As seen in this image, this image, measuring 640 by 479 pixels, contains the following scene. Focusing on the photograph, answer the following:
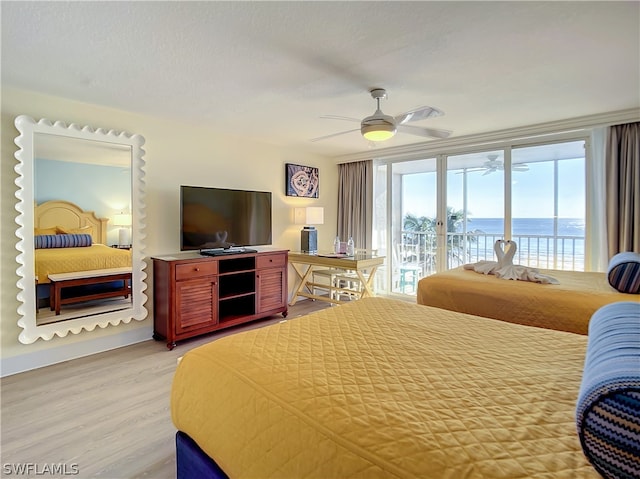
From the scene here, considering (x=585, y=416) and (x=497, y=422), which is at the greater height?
(x=585, y=416)

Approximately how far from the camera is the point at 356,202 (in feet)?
17.1

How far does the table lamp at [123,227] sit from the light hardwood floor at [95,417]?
1.06 meters

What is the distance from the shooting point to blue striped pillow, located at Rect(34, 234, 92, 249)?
2.69 m

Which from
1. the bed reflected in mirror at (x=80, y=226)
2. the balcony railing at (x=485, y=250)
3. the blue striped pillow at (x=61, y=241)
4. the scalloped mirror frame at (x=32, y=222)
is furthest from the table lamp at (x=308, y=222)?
the blue striped pillow at (x=61, y=241)

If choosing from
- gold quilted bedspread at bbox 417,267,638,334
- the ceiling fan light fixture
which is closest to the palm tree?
gold quilted bedspread at bbox 417,267,638,334

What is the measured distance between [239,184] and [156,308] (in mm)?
1762

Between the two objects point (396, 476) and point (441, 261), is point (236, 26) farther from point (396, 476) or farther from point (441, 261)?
point (441, 261)

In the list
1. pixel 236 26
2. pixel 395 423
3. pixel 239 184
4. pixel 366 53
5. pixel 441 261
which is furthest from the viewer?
pixel 441 261

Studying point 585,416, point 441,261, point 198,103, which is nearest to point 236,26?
point 198,103

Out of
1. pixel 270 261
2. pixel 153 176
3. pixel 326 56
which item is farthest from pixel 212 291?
pixel 326 56

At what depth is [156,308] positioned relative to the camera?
334 cm

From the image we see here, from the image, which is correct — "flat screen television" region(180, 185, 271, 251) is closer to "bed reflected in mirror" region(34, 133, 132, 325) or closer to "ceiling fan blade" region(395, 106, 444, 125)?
"bed reflected in mirror" region(34, 133, 132, 325)

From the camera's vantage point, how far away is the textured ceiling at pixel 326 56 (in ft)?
5.37

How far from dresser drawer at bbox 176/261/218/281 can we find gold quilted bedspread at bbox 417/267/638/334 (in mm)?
2100
